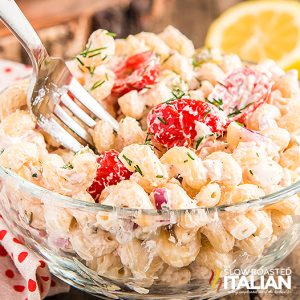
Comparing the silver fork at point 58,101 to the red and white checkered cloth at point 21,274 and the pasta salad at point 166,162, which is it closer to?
the pasta salad at point 166,162

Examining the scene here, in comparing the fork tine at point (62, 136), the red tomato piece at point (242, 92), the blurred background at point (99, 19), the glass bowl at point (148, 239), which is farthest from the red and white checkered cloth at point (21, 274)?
the blurred background at point (99, 19)

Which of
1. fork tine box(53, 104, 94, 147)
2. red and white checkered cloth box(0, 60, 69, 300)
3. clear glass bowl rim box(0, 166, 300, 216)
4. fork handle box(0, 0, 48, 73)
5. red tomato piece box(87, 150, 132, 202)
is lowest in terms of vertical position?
red and white checkered cloth box(0, 60, 69, 300)

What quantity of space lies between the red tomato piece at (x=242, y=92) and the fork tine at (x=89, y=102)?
0.17 meters

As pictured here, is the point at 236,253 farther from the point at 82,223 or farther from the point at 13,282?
the point at 13,282

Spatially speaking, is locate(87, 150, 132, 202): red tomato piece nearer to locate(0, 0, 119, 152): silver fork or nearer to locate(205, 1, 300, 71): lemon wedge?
locate(0, 0, 119, 152): silver fork

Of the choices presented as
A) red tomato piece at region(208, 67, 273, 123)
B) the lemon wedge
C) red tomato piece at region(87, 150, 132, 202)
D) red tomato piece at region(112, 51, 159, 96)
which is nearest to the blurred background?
the lemon wedge

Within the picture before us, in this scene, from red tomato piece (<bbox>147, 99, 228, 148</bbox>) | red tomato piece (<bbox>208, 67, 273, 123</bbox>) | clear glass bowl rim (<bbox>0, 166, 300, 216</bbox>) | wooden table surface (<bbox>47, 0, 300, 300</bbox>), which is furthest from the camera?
wooden table surface (<bbox>47, 0, 300, 300</bbox>)

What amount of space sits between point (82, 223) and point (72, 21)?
3.85 ft

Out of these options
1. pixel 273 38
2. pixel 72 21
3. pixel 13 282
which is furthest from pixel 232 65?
pixel 72 21

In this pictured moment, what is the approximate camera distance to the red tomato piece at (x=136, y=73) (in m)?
1.14

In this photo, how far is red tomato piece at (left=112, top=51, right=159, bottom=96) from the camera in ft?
3.75

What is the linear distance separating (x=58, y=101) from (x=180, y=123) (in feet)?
0.72

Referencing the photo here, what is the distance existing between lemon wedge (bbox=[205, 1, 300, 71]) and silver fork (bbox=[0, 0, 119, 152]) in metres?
0.77

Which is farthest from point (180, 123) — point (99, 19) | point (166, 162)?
point (99, 19)
